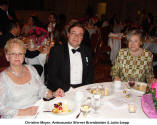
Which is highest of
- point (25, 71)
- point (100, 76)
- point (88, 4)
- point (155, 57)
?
point (88, 4)

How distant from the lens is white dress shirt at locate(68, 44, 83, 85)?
2.42m

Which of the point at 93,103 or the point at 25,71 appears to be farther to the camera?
the point at 25,71

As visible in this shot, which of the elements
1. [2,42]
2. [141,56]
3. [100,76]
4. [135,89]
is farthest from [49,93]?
[100,76]

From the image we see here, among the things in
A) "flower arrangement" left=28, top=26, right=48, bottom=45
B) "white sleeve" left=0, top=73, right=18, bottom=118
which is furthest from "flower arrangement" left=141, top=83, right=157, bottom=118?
"flower arrangement" left=28, top=26, right=48, bottom=45

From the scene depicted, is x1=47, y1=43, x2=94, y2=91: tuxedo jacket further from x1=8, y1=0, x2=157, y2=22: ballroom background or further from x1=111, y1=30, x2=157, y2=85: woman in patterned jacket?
x1=8, y1=0, x2=157, y2=22: ballroom background

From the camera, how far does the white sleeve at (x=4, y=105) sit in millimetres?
1588

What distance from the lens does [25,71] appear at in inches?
73.6

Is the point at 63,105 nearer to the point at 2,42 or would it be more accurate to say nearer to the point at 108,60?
the point at 2,42

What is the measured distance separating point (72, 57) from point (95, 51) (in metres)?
2.71

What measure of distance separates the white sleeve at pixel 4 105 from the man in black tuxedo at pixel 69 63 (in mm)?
791

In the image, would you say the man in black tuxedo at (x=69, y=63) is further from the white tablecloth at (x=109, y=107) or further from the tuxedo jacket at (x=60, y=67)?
the white tablecloth at (x=109, y=107)

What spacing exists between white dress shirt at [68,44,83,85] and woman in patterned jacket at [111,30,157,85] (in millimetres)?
472

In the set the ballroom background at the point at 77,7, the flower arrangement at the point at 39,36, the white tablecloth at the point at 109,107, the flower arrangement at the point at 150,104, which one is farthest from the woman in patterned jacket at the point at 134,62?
the ballroom background at the point at 77,7

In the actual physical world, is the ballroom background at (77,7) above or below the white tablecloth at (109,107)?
above
